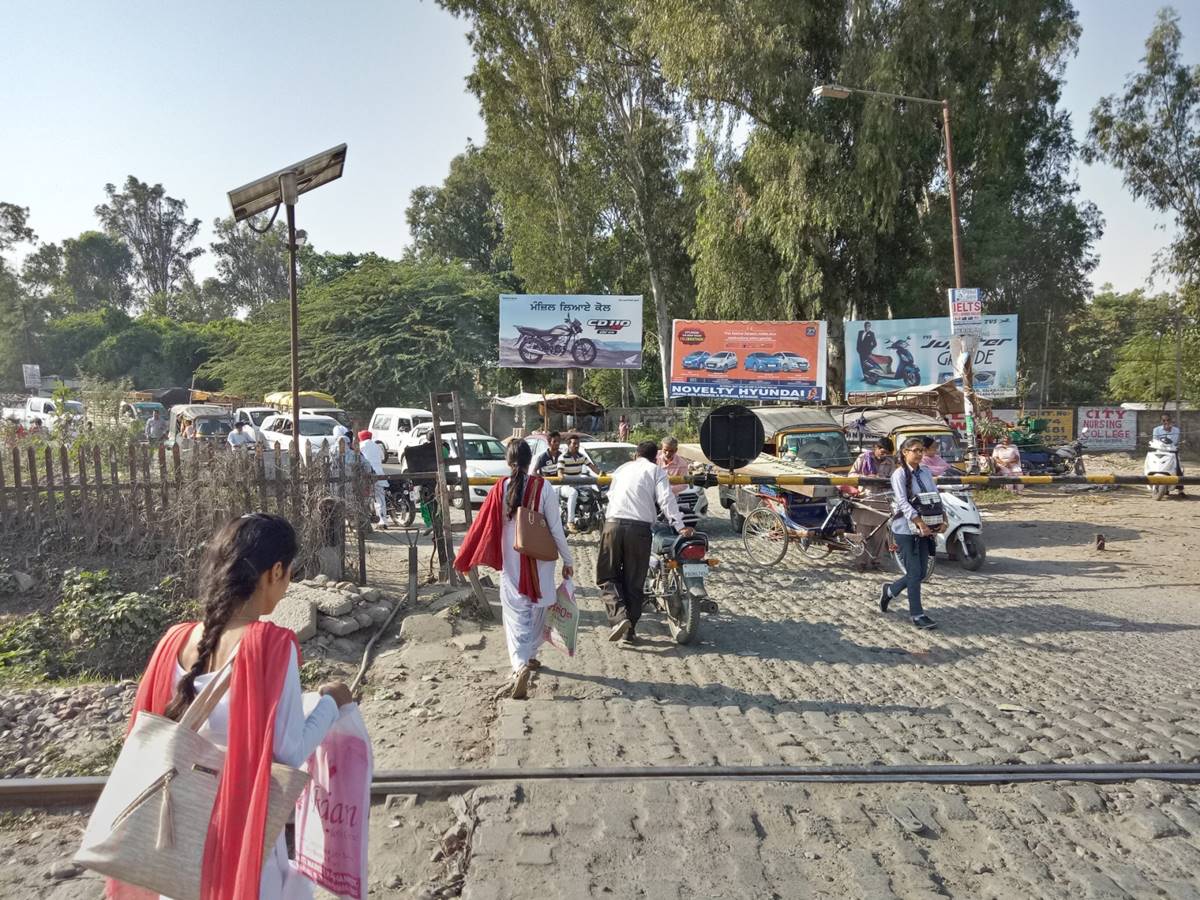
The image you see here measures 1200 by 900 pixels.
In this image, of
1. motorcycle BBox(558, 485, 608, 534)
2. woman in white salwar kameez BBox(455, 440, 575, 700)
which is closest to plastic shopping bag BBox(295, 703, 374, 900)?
woman in white salwar kameez BBox(455, 440, 575, 700)

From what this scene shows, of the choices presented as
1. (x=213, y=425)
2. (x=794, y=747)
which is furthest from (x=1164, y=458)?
(x=213, y=425)

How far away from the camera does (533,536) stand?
580cm

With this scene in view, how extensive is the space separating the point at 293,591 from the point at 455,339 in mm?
27960

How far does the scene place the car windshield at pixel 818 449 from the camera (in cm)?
1419

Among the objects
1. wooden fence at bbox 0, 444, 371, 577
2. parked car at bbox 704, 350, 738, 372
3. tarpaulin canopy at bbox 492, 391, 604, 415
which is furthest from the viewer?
tarpaulin canopy at bbox 492, 391, 604, 415

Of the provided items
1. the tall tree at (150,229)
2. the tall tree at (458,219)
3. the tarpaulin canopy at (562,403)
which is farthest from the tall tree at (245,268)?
the tarpaulin canopy at (562,403)

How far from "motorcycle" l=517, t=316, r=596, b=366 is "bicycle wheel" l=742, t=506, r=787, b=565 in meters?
15.8

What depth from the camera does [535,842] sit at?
376 cm

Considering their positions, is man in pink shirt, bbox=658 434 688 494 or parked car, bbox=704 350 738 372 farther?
parked car, bbox=704 350 738 372

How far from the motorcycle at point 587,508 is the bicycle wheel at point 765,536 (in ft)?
8.05

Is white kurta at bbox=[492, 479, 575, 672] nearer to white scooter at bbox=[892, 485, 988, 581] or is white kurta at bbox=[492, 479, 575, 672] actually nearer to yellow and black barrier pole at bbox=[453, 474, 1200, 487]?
yellow and black barrier pole at bbox=[453, 474, 1200, 487]

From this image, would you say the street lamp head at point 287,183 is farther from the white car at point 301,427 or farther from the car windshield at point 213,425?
the car windshield at point 213,425

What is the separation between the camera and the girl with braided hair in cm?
204

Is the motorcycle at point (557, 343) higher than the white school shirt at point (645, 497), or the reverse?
the motorcycle at point (557, 343)
